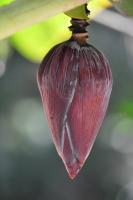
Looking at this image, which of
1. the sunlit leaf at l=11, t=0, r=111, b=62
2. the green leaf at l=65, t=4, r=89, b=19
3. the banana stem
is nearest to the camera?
the banana stem

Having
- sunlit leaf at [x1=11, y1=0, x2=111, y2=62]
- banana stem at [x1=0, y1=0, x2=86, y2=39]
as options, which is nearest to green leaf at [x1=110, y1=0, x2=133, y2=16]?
banana stem at [x1=0, y1=0, x2=86, y2=39]

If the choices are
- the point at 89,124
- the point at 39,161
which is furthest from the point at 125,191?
the point at 89,124

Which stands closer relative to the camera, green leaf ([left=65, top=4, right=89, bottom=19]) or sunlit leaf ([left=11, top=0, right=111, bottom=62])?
green leaf ([left=65, top=4, right=89, bottom=19])

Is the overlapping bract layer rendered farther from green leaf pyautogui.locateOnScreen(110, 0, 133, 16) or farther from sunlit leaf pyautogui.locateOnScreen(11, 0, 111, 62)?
sunlit leaf pyautogui.locateOnScreen(11, 0, 111, 62)

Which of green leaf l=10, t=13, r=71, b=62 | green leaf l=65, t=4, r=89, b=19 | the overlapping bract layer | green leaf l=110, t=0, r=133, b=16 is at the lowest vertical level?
green leaf l=10, t=13, r=71, b=62

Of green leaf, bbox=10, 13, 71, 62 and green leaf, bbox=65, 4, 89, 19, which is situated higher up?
green leaf, bbox=65, 4, 89, 19

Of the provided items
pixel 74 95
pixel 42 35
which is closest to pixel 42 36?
pixel 42 35
